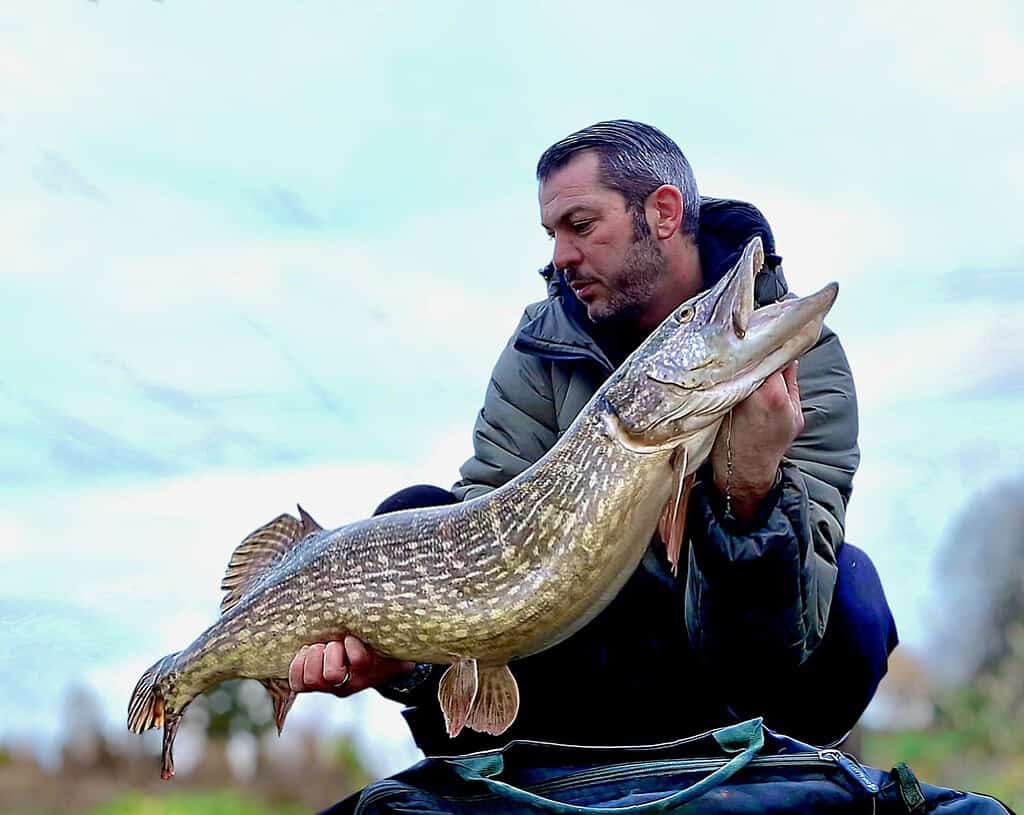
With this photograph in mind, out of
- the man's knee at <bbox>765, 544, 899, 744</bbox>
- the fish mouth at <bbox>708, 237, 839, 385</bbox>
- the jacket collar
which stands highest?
the jacket collar

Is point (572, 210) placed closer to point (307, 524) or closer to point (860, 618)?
point (307, 524)

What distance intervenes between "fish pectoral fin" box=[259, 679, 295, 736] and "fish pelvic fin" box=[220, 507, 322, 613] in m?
0.20

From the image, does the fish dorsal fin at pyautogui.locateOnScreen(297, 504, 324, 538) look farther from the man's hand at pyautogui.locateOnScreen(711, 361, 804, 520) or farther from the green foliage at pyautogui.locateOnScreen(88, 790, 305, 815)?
the green foliage at pyautogui.locateOnScreen(88, 790, 305, 815)

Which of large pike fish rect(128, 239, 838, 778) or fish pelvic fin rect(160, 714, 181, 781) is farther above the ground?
large pike fish rect(128, 239, 838, 778)

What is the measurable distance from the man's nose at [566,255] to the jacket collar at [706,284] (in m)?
0.09

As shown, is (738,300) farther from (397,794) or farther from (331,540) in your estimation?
(397,794)

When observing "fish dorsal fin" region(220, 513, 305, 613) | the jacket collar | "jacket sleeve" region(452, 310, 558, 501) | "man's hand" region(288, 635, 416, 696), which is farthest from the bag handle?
the jacket collar

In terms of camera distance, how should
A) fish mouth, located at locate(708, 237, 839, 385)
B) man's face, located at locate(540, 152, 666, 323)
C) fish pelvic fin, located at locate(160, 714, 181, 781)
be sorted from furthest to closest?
man's face, located at locate(540, 152, 666, 323) < fish pelvic fin, located at locate(160, 714, 181, 781) < fish mouth, located at locate(708, 237, 839, 385)

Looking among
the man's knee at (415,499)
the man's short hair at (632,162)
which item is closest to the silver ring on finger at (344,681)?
the man's knee at (415,499)

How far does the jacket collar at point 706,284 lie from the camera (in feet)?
8.44

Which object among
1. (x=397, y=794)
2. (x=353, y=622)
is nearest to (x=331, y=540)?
(x=353, y=622)

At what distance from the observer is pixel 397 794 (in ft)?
7.58

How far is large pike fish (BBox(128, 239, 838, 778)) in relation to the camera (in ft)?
6.52

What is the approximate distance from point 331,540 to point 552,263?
2.85 ft
